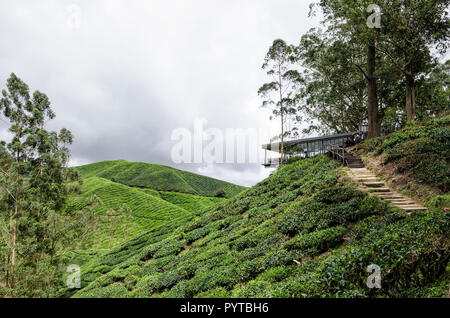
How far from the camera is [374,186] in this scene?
12.0 meters

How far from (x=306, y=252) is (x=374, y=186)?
697 centimetres

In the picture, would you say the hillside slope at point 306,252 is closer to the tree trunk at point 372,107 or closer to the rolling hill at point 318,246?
the rolling hill at point 318,246

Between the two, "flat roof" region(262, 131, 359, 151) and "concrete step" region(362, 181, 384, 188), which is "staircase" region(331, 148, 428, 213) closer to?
"concrete step" region(362, 181, 384, 188)

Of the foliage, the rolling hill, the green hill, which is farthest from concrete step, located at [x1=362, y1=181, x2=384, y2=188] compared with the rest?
the green hill

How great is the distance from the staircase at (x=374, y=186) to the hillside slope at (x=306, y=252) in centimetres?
77

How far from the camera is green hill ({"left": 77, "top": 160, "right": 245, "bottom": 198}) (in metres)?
101

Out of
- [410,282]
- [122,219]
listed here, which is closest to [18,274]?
[410,282]

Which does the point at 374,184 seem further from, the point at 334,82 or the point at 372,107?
the point at 334,82

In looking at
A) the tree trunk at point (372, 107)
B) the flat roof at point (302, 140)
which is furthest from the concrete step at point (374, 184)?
the flat roof at point (302, 140)

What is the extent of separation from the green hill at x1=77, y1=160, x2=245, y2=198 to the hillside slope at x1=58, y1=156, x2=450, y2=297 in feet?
284

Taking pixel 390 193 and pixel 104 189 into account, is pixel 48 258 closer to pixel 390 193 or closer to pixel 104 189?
pixel 390 193

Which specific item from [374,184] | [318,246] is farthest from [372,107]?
[318,246]

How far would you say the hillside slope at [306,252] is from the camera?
192 inches
